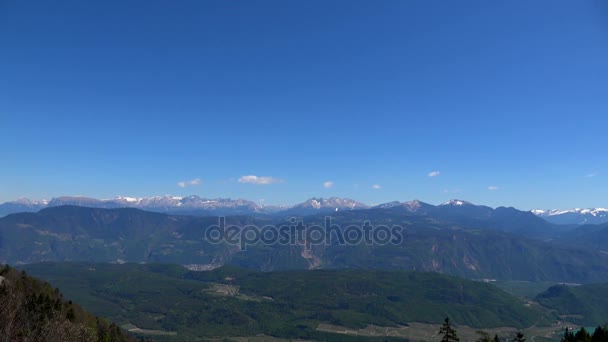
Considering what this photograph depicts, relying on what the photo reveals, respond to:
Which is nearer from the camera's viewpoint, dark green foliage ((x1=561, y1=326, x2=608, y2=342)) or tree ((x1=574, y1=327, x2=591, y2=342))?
tree ((x1=574, y1=327, x2=591, y2=342))

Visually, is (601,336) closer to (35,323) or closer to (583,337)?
(583,337)

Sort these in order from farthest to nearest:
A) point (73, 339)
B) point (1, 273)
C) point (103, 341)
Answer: point (1, 273) → point (103, 341) → point (73, 339)

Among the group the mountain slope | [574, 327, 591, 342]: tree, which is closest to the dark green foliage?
[574, 327, 591, 342]: tree

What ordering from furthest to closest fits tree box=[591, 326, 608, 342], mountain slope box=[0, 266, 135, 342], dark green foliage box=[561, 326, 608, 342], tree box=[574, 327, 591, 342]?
tree box=[591, 326, 608, 342] → dark green foliage box=[561, 326, 608, 342] → tree box=[574, 327, 591, 342] → mountain slope box=[0, 266, 135, 342]

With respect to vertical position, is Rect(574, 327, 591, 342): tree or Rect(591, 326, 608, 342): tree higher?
Rect(574, 327, 591, 342): tree

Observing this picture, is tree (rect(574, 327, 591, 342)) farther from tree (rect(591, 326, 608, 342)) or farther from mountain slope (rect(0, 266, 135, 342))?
mountain slope (rect(0, 266, 135, 342))

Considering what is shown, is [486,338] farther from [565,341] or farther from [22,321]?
[22,321]

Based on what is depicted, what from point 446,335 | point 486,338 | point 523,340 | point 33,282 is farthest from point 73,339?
point 33,282

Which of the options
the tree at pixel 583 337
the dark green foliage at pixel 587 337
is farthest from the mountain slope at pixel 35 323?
the dark green foliage at pixel 587 337

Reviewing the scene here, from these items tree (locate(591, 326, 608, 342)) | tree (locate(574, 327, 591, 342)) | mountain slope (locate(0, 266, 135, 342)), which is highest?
mountain slope (locate(0, 266, 135, 342))

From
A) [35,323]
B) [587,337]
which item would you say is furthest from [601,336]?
[35,323]

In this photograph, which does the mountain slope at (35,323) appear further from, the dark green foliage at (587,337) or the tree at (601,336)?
the tree at (601,336)
